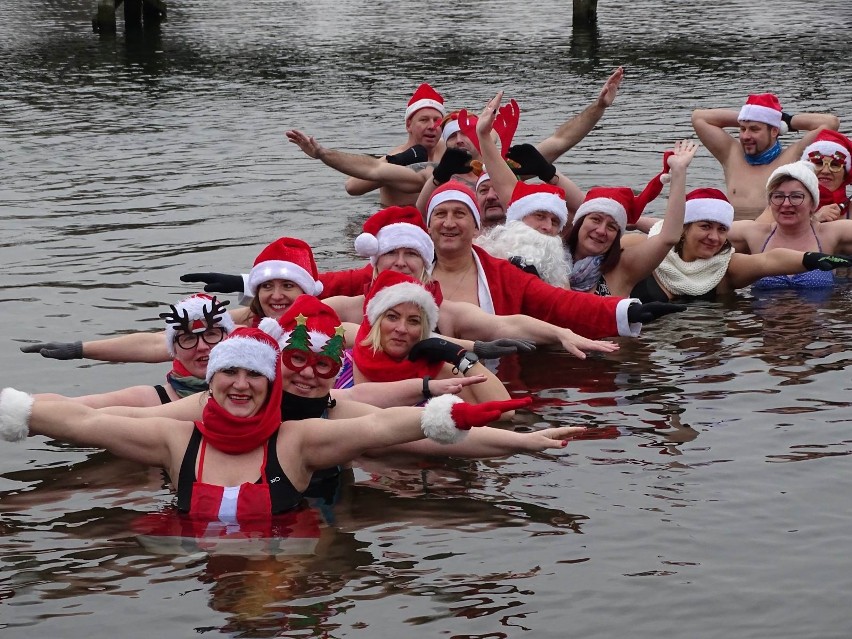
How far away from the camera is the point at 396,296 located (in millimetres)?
9180

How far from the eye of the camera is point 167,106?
24.9 meters

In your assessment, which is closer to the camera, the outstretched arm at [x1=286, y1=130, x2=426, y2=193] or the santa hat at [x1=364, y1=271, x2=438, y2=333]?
the santa hat at [x1=364, y1=271, x2=438, y2=333]

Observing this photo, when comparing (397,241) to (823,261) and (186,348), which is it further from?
(823,261)

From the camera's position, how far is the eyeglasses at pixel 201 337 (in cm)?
891

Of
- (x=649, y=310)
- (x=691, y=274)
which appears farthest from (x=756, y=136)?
(x=649, y=310)

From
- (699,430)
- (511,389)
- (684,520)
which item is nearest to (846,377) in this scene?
(699,430)

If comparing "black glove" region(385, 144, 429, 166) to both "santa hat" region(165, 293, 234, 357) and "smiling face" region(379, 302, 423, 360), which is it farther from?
"santa hat" region(165, 293, 234, 357)

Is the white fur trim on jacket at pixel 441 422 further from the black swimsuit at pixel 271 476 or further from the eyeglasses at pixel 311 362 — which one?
the eyeglasses at pixel 311 362

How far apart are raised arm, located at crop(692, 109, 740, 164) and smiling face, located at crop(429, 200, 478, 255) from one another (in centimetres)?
558

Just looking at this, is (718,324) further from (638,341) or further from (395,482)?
(395,482)

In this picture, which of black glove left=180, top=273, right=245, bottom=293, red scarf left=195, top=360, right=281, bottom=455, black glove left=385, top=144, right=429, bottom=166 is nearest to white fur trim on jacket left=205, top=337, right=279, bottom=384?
red scarf left=195, top=360, right=281, bottom=455

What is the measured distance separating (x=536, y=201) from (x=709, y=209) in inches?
66.6

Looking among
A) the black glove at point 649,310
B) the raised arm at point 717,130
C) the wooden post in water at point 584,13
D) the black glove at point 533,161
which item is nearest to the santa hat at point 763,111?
the raised arm at point 717,130

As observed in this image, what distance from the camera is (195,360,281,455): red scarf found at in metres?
7.65
